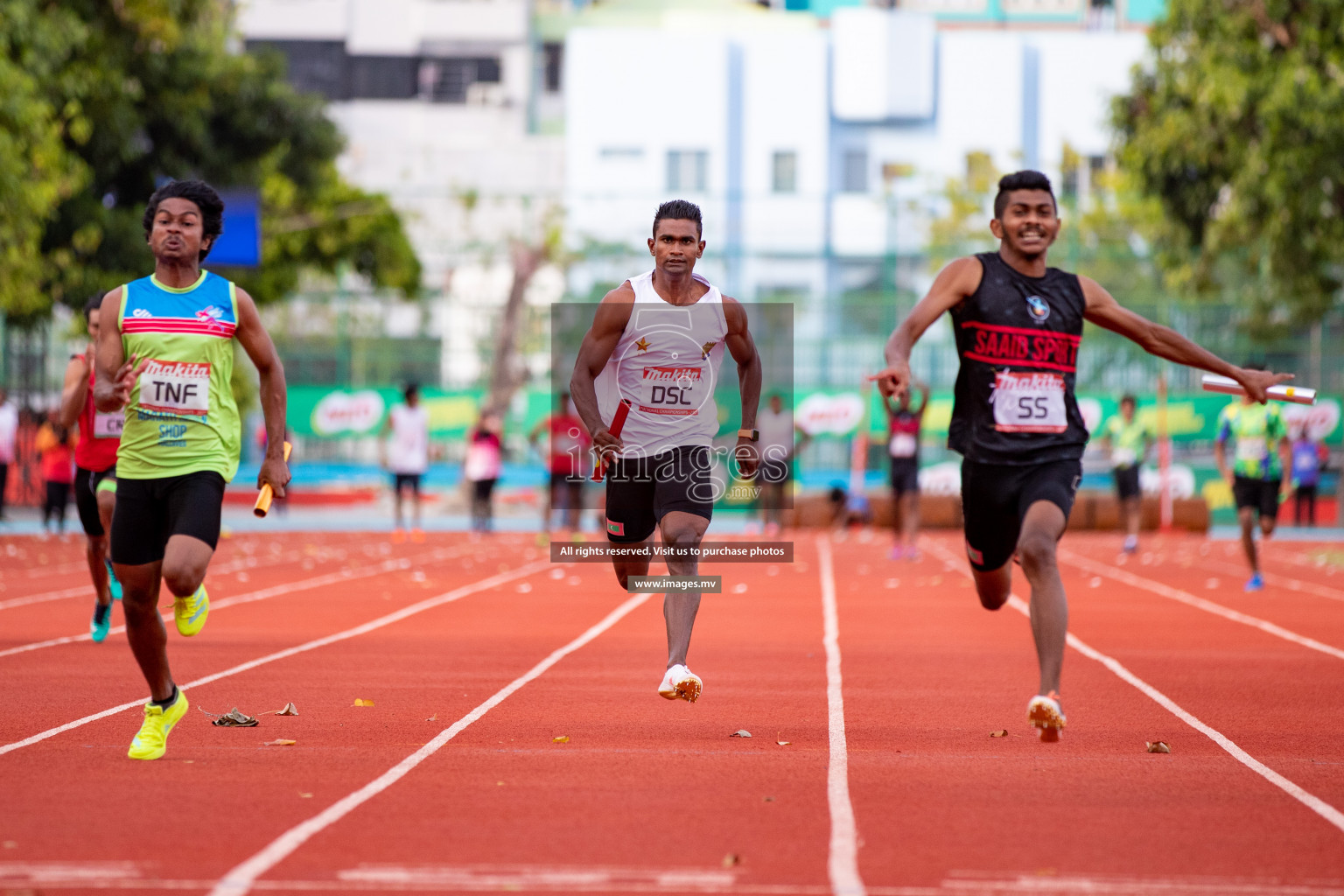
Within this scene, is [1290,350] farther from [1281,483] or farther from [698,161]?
[698,161]

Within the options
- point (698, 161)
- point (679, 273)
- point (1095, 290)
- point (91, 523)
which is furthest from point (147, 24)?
point (698, 161)

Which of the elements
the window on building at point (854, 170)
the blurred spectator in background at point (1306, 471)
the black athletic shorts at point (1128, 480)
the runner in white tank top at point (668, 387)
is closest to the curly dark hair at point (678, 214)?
the runner in white tank top at point (668, 387)

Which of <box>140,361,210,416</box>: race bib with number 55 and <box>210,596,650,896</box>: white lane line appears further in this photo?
<box>140,361,210,416</box>: race bib with number 55

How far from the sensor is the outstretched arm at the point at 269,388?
22.2ft

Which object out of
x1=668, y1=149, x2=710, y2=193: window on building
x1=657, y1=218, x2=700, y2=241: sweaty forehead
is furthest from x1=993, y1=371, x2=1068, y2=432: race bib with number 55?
x1=668, y1=149, x2=710, y2=193: window on building

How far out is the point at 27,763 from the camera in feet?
21.2

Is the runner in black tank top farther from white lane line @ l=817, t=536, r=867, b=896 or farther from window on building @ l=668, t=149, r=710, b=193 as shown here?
window on building @ l=668, t=149, r=710, b=193

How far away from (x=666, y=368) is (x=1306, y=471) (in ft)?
80.4

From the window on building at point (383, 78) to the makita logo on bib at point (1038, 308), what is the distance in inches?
2174

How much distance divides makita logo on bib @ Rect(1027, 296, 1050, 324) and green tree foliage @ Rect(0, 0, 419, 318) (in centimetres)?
1435

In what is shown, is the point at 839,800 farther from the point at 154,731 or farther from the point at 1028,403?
the point at 154,731

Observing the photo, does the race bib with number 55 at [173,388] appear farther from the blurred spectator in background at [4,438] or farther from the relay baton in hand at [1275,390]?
the blurred spectator in background at [4,438]

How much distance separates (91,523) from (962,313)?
6018 mm

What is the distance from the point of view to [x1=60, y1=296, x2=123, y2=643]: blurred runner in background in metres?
9.69
